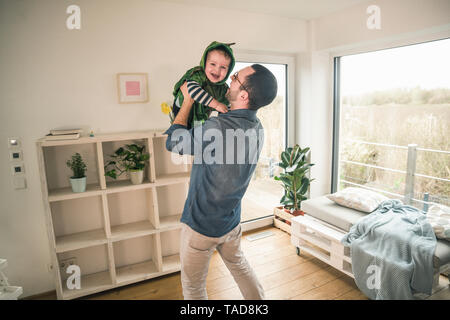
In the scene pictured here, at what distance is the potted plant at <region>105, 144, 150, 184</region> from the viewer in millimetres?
2358

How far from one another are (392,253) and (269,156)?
1755mm

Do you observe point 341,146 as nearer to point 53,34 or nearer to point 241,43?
point 241,43

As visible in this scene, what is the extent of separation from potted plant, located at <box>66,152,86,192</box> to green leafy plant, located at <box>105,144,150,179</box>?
17 cm

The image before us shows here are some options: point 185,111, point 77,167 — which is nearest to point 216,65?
point 185,111

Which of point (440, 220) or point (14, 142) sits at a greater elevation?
point (14, 142)

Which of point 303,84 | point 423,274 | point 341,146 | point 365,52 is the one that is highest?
point 365,52

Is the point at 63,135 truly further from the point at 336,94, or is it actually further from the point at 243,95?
the point at 336,94

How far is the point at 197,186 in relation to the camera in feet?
4.68

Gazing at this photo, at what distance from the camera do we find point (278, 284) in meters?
2.42

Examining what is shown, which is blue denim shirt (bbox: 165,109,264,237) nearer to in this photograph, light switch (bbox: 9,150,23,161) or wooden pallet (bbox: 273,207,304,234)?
light switch (bbox: 9,150,23,161)

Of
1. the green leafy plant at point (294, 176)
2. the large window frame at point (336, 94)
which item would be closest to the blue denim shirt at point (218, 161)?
the green leafy plant at point (294, 176)

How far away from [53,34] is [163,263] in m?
2.01

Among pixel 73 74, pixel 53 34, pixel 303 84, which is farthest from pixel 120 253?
pixel 303 84

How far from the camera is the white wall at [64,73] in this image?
214cm
